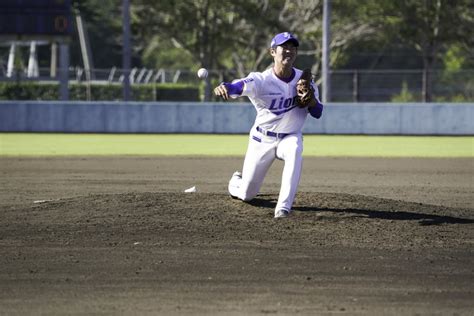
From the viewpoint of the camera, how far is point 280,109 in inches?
372

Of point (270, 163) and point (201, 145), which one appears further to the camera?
point (201, 145)

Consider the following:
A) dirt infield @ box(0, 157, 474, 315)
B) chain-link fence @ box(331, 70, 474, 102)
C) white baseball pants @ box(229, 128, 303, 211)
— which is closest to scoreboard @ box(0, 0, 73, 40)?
chain-link fence @ box(331, 70, 474, 102)

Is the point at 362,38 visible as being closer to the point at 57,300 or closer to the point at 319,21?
the point at 319,21

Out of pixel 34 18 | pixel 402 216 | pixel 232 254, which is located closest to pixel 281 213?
pixel 402 216

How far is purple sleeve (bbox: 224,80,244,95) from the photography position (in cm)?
912

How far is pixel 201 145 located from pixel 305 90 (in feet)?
42.5

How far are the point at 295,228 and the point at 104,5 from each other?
165ft

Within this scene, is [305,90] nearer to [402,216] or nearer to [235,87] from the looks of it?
[235,87]

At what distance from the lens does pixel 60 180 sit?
14508 millimetres

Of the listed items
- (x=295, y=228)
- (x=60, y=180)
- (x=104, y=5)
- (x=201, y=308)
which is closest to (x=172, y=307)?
(x=201, y=308)

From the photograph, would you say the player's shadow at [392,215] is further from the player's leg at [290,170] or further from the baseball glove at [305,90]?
the baseball glove at [305,90]

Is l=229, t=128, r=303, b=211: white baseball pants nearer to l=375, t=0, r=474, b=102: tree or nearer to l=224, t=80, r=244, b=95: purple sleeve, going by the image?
l=224, t=80, r=244, b=95: purple sleeve

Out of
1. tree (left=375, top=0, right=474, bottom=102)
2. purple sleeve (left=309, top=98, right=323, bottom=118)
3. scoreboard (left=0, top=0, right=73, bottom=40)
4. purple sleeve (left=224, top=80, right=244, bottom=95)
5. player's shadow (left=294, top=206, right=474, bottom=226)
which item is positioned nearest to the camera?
purple sleeve (left=224, top=80, right=244, bottom=95)

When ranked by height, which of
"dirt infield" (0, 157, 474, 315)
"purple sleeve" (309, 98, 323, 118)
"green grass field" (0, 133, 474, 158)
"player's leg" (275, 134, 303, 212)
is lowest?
"green grass field" (0, 133, 474, 158)
